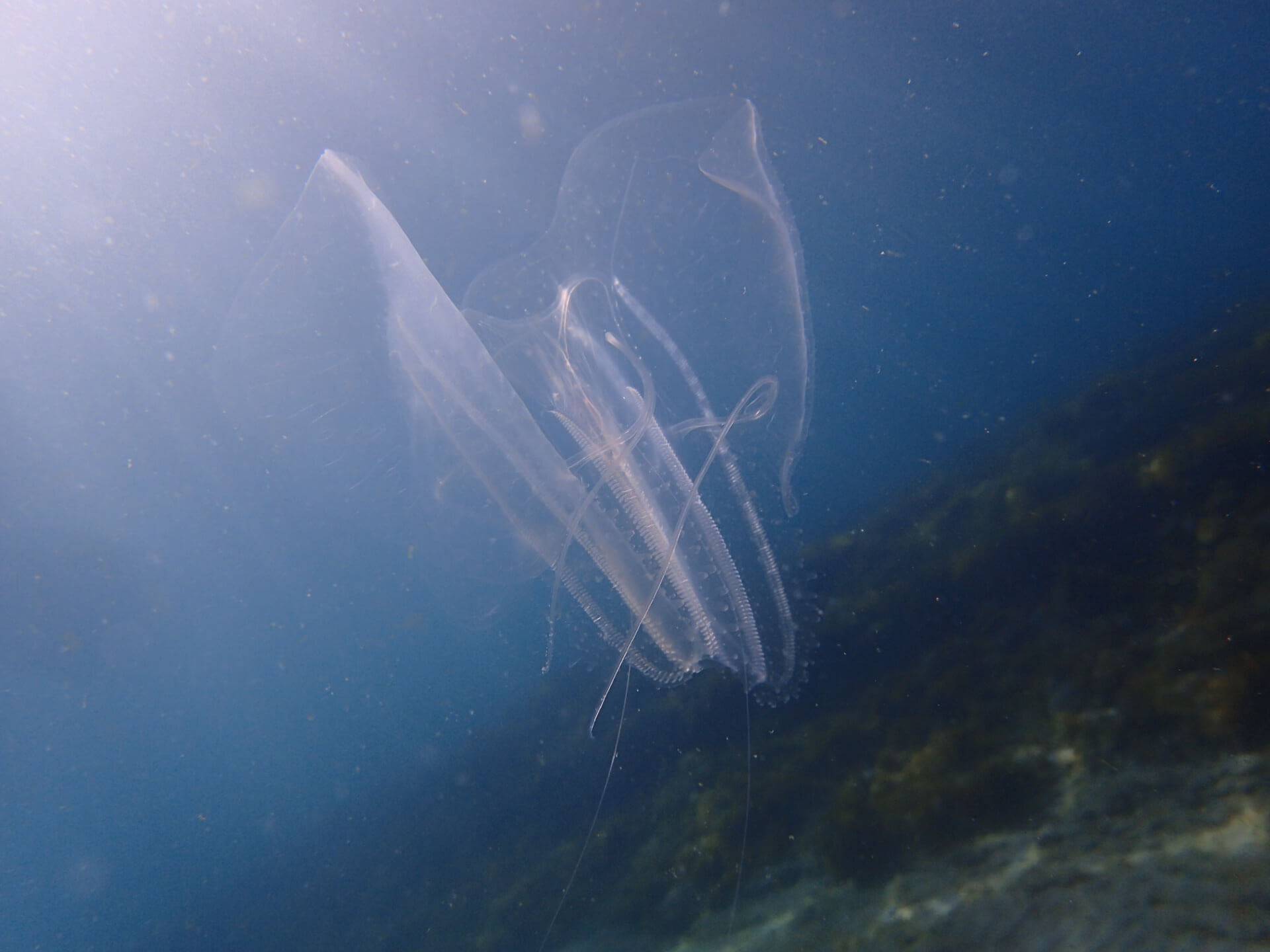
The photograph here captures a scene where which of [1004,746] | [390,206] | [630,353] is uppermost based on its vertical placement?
[390,206]

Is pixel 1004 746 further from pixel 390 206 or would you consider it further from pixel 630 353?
pixel 390 206

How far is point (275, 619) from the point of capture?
66.8 ft

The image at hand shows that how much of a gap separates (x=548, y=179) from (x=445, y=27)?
78.5 inches

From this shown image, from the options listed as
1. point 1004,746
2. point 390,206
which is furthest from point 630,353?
point 390,206

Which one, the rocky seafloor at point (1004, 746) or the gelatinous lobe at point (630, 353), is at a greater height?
the gelatinous lobe at point (630, 353)

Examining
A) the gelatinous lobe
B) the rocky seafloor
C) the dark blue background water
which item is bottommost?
the rocky seafloor

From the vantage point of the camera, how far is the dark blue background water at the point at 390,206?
6668 mm

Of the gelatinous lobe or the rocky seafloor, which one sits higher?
the gelatinous lobe

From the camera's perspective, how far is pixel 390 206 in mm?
7441

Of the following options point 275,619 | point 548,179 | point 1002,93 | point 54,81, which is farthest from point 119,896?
point 1002,93

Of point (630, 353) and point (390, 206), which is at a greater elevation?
point (390, 206)

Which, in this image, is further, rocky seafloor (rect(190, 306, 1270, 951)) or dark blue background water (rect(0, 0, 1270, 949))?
dark blue background water (rect(0, 0, 1270, 949))

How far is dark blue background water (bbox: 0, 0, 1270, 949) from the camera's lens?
667 centimetres

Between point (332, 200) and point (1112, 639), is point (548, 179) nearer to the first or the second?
point (332, 200)
